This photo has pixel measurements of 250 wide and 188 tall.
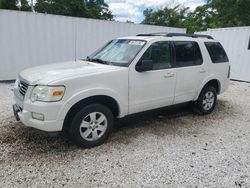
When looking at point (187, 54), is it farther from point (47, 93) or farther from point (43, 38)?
point (43, 38)

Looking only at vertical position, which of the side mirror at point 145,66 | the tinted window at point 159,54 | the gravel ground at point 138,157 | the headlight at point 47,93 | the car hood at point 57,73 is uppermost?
the tinted window at point 159,54

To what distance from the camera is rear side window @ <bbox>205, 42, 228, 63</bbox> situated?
4.90 meters

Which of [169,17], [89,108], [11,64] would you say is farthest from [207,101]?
[169,17]

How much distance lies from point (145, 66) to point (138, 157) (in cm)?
146

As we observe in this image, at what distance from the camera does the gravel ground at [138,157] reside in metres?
2.67

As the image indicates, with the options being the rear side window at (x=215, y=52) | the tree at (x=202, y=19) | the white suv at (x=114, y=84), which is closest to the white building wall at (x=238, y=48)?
the rear side window at (x=215, y=52)

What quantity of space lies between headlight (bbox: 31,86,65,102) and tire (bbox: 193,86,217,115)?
3250 mm

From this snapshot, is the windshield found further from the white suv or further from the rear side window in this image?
the rear side window

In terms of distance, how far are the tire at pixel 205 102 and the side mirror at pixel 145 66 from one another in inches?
74.0

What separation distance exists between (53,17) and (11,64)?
2.26m

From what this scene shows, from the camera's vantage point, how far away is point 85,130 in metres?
3.33

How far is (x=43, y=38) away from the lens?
791 cm

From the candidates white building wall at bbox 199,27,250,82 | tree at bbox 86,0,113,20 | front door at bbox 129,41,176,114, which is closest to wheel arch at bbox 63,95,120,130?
front door at bbox 129,41,176,114

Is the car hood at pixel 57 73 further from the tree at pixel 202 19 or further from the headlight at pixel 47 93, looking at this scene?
the tree at pixel 202 19
